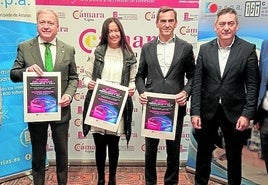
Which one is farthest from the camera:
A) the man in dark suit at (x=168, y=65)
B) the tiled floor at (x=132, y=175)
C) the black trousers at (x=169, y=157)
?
the tiled floor at (x=132, y=175)

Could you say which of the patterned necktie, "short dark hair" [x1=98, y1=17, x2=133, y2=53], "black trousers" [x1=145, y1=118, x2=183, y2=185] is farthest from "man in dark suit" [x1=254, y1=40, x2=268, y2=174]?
the patterned necktie

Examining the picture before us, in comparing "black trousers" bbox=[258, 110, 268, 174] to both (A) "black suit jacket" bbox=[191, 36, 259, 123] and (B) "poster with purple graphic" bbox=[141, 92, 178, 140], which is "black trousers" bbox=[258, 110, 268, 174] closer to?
(A) "black suit jacket" bbox=[191, 36, 259, 123]

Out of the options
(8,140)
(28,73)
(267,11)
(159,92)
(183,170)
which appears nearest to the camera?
(28,73)

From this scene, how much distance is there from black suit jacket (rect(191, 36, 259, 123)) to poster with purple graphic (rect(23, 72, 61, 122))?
1066 mm

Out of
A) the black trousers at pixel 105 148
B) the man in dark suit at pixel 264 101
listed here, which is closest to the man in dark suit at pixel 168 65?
the black trousers at pixel 105 148

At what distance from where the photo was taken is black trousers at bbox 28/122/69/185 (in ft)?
9.08

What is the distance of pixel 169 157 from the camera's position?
2.96 metres

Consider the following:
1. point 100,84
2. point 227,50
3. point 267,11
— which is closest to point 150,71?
point 100,84

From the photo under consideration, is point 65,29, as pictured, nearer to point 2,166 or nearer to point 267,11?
point 2,166

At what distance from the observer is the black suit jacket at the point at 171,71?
276cm

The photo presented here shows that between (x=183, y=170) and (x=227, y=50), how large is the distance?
1786mm

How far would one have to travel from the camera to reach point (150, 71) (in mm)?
2809

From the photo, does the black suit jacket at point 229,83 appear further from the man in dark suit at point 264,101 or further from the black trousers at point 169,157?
the black trousers at point 169,157

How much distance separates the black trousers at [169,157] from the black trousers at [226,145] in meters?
0.18
